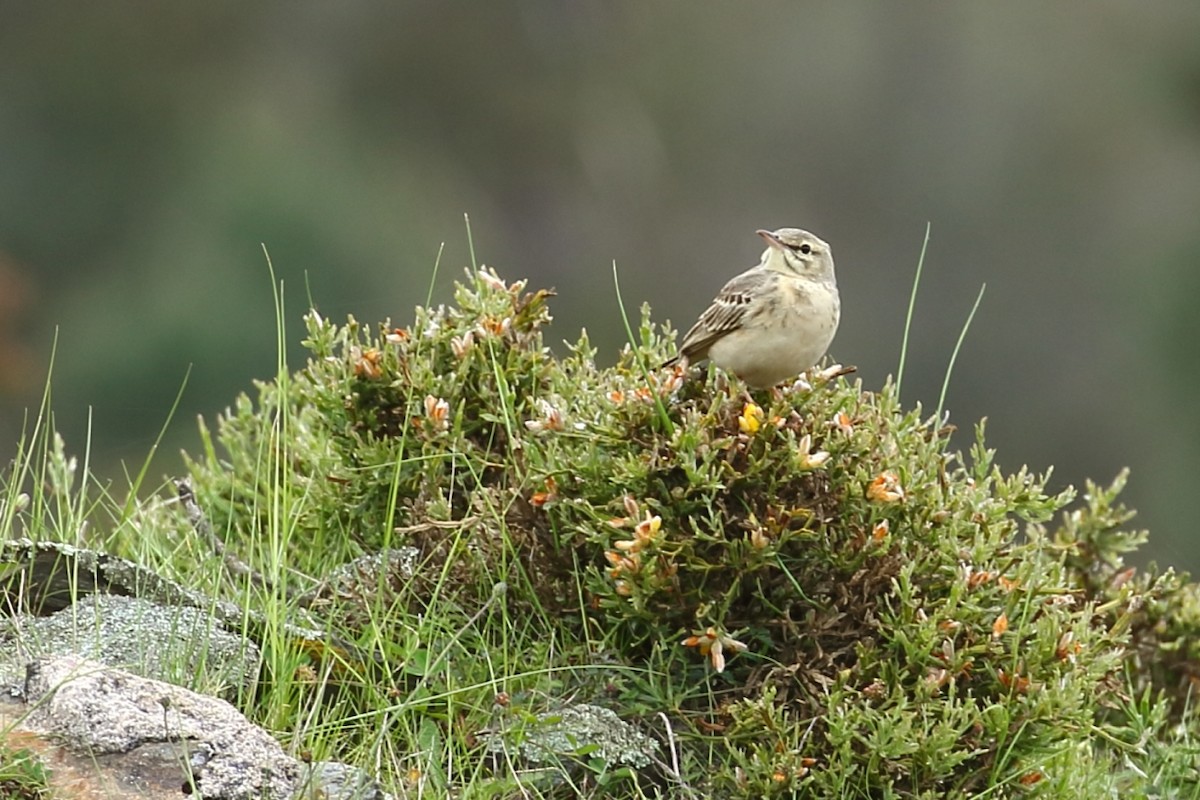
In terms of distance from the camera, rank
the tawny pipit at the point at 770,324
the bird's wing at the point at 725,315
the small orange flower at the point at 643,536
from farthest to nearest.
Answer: the bird's wing at the point at 725,315
the tawny pipit at the point at 770,324
the small orange flower at the point at 643,536

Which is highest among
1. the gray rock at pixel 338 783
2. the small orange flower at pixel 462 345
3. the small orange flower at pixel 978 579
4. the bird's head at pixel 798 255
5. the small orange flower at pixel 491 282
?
the bird's head at pixel 798 255

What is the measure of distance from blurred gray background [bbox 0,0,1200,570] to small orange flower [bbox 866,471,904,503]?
473 inches

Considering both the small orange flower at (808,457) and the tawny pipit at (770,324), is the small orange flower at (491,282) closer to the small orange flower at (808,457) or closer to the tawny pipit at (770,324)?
the tawny pipit at (770,324)

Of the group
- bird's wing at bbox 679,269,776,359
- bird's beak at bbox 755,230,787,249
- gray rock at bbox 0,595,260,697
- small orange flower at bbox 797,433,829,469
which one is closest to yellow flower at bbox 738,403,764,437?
small orange flower at bbox 797,433,829,469

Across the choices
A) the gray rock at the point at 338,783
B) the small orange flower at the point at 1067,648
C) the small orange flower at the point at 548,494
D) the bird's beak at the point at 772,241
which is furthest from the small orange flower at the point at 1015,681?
the bird's beak at the point at 772,241

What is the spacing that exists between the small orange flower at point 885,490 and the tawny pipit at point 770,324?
580 mm

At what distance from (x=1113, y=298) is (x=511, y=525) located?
15.3 metres

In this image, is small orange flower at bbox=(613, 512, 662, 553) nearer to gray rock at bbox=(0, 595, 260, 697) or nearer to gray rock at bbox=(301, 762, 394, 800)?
gray rock at bbox=(301, 762, 394, 800)

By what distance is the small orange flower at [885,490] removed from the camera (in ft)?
13.9

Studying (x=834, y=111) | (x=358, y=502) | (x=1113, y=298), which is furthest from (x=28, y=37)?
(x=358, y=502)

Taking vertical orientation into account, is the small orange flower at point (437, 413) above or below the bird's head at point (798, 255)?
below

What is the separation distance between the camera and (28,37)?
1975 cm

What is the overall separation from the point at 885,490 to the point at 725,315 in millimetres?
865

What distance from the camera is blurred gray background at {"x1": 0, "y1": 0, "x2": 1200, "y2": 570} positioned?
1705 centimetres
